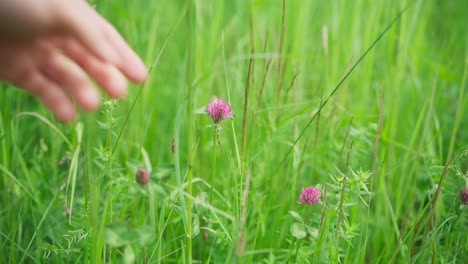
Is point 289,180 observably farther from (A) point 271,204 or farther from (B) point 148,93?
(B) point 148,93

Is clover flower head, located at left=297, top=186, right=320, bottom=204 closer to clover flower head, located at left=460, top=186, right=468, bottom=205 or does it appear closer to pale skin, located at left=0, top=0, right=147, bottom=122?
clover flower head, located at left=460, top=186, right=468, bottom=205

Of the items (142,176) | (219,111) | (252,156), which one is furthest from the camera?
(252,156)

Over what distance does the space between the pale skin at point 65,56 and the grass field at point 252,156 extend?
0.11 meters

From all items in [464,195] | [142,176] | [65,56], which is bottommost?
[464,195]

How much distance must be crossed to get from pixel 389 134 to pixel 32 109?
1446 millimetres

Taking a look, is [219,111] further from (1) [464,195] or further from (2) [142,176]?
(1) [464,195]

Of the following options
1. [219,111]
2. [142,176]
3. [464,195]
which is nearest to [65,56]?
[142,176]

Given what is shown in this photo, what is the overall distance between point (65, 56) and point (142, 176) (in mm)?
256

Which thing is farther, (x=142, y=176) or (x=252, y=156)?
(x=252, y=156)

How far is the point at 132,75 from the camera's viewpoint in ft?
2.58

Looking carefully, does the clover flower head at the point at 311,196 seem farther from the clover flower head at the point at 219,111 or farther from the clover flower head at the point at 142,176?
the clover flower head at the point at 142,176

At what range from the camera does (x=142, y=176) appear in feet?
2.94

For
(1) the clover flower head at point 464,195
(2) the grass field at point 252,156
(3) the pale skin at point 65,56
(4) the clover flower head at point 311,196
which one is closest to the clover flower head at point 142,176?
(2) the grass field at point 252,156

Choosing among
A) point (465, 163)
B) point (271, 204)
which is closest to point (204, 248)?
point (271, 204)
